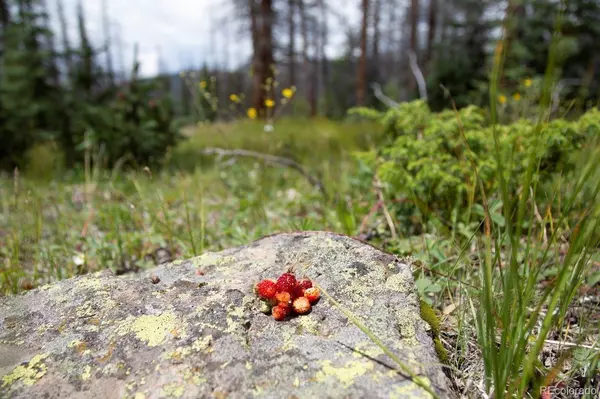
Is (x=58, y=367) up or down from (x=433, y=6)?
down

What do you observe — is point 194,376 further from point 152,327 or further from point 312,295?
point 312,295

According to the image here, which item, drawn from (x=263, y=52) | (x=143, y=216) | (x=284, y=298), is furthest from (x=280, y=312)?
(x=263, y=52)

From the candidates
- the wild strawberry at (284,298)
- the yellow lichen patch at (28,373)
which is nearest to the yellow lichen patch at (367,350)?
the wild strawberry at (284,298)

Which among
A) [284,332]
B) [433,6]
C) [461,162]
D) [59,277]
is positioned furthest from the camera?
[433,6]

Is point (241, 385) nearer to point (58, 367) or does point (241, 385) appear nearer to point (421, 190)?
point (58, 367)

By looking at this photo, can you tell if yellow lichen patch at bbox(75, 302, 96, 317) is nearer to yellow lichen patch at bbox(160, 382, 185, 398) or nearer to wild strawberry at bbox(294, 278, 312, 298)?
yellow lichen patch at bbox(160, 382, 185, 398)

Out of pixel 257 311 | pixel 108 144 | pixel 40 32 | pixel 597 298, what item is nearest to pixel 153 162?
pixel 108 144

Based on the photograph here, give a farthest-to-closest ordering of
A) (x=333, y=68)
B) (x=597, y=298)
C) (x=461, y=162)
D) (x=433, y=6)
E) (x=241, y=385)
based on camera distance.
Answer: (x=333, y=68) → (x=433, y=6) → (x=461, y=162) → (x=597, y=298) → (x=241, y=385)
